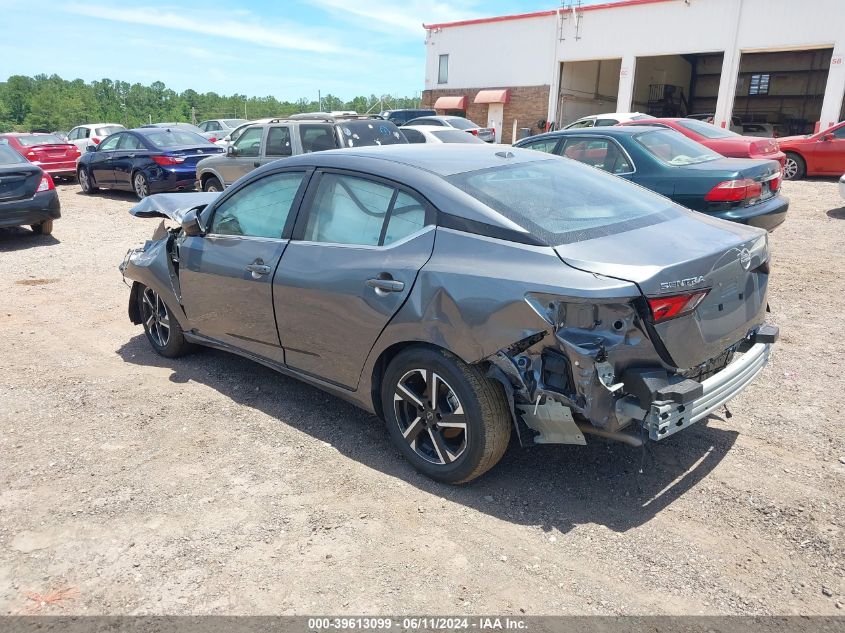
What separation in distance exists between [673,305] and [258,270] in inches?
98.2

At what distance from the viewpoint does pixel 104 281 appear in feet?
26.5

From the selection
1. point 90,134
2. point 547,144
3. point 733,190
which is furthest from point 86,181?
point 733,190

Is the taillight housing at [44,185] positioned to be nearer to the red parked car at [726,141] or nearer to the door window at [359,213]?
the door window at [359,213]

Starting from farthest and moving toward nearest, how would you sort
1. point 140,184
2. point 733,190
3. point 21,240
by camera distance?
point 140,184
point 21,240
point 733,190

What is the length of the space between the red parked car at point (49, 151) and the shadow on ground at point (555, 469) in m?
16.6

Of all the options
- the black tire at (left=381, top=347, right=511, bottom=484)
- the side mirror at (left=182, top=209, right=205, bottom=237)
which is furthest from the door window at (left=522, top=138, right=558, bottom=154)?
the black tire at (left=381, top=347, right=511, bottom=484)

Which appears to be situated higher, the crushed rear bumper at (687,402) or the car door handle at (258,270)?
the car door handle at (258,270)

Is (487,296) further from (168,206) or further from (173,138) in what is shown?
(173,138)

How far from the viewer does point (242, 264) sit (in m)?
4.31

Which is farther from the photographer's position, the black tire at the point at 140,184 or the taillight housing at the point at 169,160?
the black tire at the point at 140,184

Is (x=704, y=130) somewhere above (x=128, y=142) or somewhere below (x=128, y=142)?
above

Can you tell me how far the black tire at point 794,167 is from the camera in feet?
49.9

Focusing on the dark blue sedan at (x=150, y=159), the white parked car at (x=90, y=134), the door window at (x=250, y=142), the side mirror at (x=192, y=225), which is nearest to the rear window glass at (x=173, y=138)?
the dark blue sedan at (x=150, y=159)

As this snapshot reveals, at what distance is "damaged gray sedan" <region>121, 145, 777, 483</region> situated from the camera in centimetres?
289
